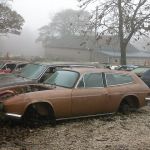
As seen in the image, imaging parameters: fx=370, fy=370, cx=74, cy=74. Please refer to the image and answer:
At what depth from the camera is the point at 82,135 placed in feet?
27.4

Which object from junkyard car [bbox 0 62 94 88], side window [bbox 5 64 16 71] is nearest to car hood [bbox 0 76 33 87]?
junkyard car [bbox 0 62 94 88]

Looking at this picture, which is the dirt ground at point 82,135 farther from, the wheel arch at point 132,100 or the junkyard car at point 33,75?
the junkyard car at point 33,75

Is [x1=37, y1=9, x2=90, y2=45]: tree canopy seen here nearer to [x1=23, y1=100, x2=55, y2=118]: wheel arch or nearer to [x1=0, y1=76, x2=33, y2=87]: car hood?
[x1=0, y1=76, x2=33, y2=87]: car hood

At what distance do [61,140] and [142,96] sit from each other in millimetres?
4056

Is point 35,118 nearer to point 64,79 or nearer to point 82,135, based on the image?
point 82,135

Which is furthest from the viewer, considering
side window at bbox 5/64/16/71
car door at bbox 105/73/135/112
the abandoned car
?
side window at bbox 5/64/16/71

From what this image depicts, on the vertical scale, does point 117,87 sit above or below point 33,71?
below

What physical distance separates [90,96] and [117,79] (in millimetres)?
1374

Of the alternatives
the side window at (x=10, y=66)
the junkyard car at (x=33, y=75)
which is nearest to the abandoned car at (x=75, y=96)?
the junkyard car at (x=33, y=75)

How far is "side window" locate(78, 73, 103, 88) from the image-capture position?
9.93m

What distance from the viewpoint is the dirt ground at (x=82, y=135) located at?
7.46 metres

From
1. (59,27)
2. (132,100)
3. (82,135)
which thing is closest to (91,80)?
(132,100)

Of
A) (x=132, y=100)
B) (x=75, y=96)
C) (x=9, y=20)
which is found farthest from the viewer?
(x=9, y=20)

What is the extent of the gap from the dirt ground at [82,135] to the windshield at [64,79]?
101cm
